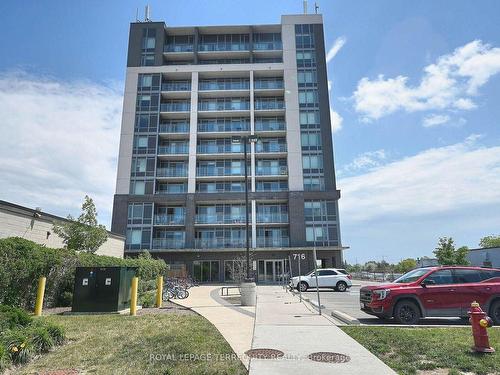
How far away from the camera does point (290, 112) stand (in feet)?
147

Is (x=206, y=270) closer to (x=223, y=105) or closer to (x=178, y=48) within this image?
(x=223, y=105)

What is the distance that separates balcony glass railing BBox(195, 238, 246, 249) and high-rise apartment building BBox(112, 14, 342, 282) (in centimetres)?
12

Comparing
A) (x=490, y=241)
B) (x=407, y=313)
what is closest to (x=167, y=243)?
(x=407, y=313)

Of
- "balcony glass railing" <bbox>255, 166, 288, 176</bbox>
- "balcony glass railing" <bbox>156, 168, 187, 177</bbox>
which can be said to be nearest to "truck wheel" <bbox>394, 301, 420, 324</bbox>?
"balcony glass railing" <bbox>255, 166, 288, 176</bbox>

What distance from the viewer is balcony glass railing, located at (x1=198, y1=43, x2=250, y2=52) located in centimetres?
4881

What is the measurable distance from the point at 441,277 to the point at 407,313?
1.55 meters

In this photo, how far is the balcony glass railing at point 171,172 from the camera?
43.6m

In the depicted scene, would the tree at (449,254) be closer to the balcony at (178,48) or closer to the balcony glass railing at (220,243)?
the balcony glass railing at (220,243)

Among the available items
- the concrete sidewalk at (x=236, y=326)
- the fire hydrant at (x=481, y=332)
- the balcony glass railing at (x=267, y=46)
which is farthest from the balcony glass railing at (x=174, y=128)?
the fire hydrant at (x=481, y=332)

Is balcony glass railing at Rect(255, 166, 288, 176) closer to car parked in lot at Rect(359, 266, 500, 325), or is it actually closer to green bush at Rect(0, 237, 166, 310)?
green bush at Rect(0, 237, 166, 310)

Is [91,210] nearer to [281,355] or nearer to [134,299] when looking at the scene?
[134,299]

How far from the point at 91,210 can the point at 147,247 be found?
750 inches

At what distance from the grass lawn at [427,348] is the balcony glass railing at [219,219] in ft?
109

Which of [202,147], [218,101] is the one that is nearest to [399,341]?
[202,147]
